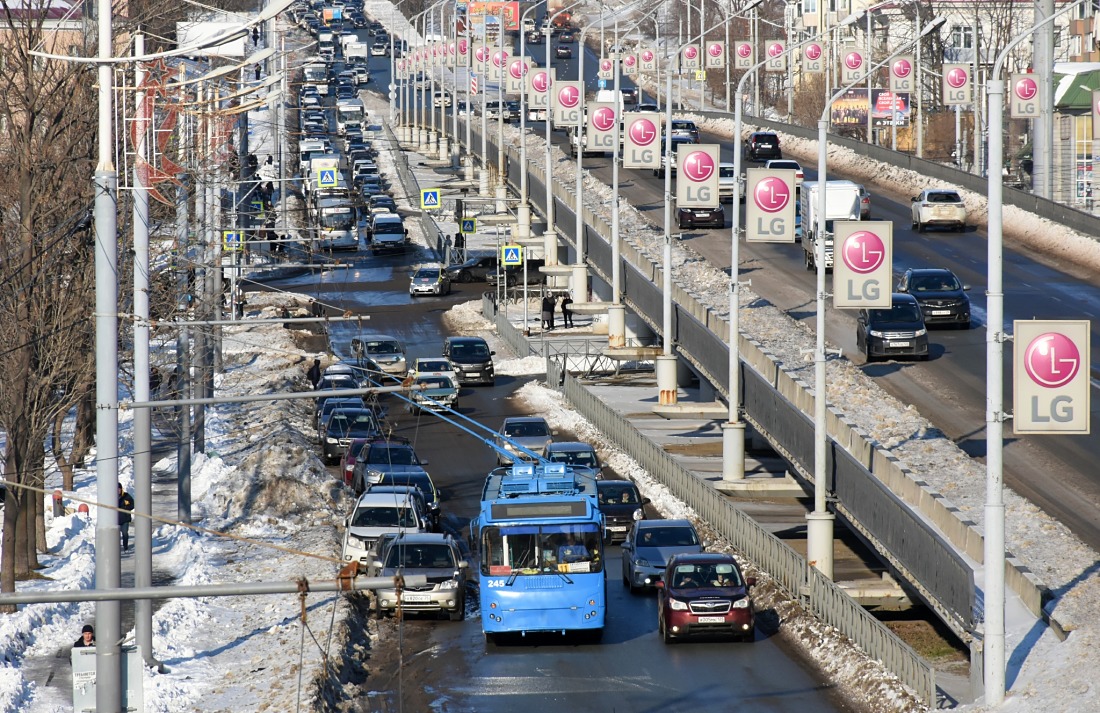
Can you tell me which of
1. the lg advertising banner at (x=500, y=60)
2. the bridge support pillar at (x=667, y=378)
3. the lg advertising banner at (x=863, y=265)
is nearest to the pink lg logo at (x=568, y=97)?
the bridge support pillar at (x=667, y=378)

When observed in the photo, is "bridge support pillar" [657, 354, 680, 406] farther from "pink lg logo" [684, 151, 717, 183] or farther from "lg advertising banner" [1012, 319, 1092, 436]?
"lg advertising banner" [1012, 319, 1092, 436]

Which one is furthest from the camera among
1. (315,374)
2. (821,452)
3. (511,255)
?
(511,255)

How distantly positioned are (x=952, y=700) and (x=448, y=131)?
334ft

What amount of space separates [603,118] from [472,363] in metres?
9.39

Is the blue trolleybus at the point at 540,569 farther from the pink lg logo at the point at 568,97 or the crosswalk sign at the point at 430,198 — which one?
the crosswalk sign at the point at 430,198

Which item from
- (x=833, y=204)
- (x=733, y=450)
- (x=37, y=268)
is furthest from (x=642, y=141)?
(x=37, y=268)

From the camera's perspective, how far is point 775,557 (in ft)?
102

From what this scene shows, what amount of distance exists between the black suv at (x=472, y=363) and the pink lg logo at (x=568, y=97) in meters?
11.5

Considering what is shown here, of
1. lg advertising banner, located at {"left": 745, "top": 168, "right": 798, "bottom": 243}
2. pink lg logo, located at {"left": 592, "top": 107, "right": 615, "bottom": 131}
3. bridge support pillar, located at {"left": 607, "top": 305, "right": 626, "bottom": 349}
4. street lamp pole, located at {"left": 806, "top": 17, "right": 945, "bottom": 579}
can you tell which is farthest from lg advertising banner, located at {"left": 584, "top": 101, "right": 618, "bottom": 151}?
street lamp pole, located at {"left": 806, "top": 17, "right": 945, "bottom": 579}

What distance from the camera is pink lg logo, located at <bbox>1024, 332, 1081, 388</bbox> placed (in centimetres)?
2128

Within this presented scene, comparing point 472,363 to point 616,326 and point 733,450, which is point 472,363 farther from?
point 733,450

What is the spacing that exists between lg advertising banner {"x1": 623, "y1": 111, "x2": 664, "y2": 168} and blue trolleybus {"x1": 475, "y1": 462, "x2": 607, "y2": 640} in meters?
25.6

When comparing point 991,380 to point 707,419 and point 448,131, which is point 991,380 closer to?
point 707,419

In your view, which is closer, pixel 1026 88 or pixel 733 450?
pixel 733 450
